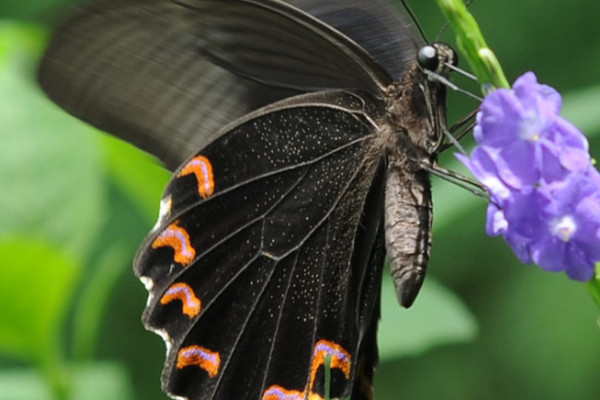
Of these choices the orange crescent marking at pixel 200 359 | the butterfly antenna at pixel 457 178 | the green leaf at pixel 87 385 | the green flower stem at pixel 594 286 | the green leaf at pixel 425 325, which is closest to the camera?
the green flower stem at pixel 594 286

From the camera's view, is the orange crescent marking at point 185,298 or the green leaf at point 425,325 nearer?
the orange crescent marking at point 185,298

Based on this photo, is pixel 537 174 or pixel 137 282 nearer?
pixel 537 174

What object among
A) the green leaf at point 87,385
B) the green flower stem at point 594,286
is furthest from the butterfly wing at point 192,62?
the green flower stem at point 594,286

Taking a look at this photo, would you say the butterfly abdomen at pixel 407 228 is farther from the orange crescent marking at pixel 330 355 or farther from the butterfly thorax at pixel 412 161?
the orange crescent marking at pixel 330 355

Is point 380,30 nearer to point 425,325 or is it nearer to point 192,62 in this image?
point 192,62

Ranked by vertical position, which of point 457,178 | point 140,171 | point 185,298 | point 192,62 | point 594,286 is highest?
point 192,62

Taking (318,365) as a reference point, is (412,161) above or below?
above

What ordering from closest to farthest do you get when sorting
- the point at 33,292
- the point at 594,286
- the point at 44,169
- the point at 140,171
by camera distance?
the point at 594,286, the point at 33,292, the point at 44,169, the point at 140,171

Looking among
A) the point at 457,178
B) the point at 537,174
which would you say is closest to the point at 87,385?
the point at 457,178
